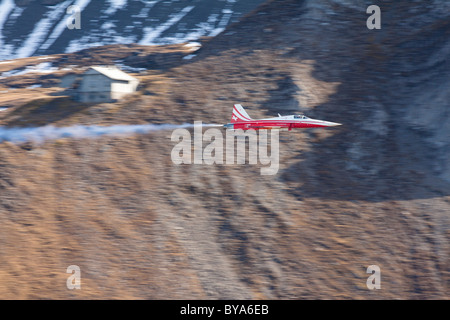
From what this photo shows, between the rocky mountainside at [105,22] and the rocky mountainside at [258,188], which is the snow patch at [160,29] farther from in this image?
the rocky mountainside at [258,188]

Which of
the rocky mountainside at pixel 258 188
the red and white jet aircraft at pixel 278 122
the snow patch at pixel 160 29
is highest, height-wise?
the snow patch at pixel 160 29

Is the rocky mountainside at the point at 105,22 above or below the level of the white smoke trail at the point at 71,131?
above

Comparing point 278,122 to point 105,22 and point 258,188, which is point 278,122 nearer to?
point 258,188

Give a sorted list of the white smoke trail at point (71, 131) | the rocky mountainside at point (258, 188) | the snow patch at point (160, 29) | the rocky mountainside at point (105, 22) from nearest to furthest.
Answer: the rocky mountainside at point (258, 188)
the white smoke trail at point (71, 131)
the snow patch at point (160, 29)
the rocky mountainside at point (105, 22)

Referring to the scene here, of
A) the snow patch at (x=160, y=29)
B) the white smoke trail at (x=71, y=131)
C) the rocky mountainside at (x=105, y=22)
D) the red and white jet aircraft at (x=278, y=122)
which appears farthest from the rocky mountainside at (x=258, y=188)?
the rocky mountainside at (x=105, y=22)

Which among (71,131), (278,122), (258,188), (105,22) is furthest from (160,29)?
(258,188)

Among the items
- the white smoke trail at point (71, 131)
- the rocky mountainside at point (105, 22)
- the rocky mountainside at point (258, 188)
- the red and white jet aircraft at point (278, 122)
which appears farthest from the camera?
the rocky mountainside at point (105, 22)

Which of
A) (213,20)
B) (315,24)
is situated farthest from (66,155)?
(213,20)

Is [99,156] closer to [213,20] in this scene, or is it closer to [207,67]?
[207,67]
